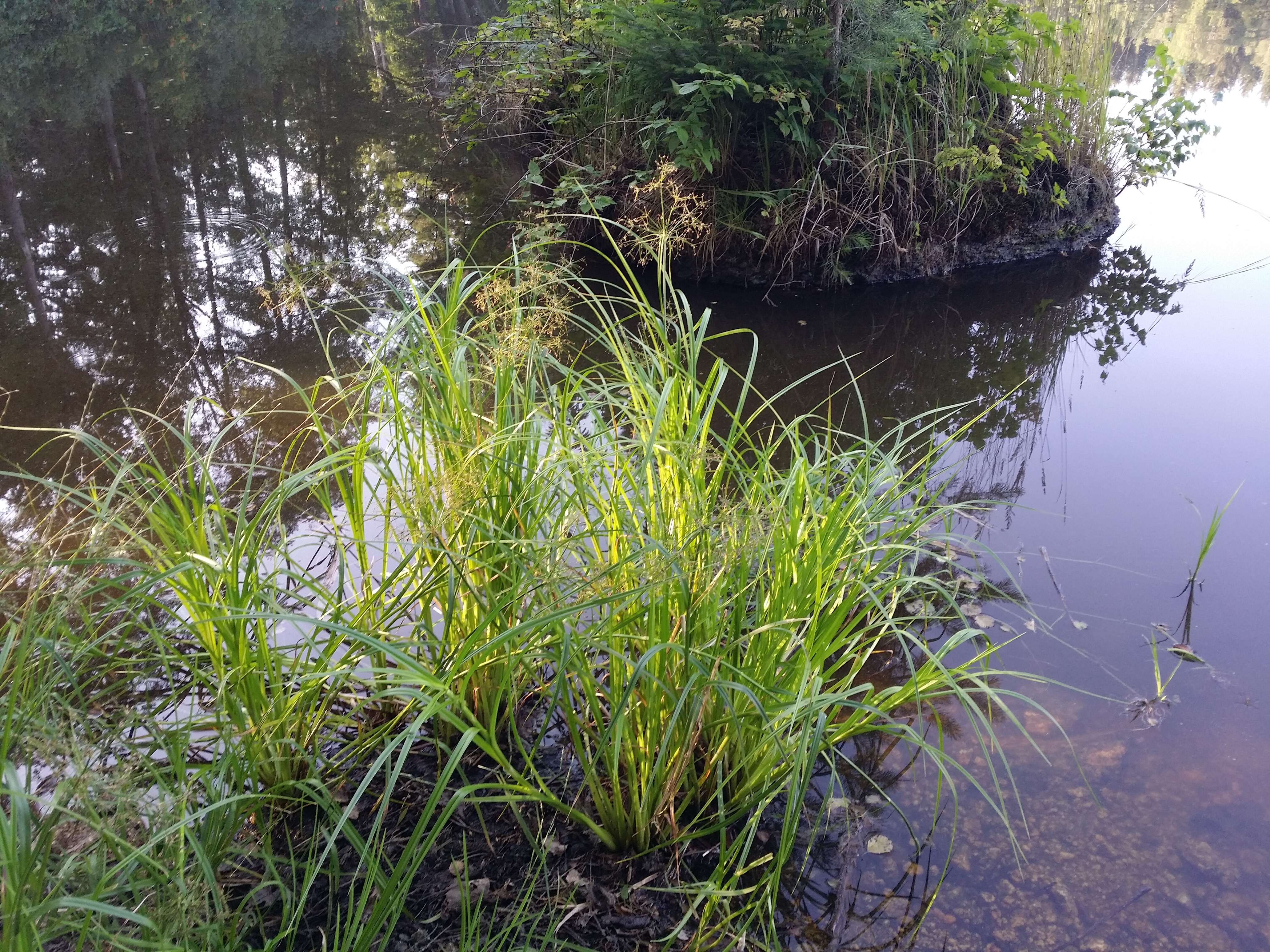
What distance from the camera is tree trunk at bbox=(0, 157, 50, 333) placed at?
4102 millimetres

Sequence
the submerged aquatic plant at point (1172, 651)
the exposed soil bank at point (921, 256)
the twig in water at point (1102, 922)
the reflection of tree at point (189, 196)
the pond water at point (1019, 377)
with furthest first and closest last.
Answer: the exposed soil bank at point (921, 256), the reflection of tree at point (189, 196), the submerged aquatic plant at point (1172, 651), the pond water at point (1019, 377), the twig in water at point (1102, 922)

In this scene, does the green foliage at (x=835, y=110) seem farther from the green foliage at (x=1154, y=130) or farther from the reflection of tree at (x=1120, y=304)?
the reflection of tree at (x=1120, y=304)

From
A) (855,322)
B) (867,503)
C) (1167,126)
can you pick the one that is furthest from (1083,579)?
(1167,126)

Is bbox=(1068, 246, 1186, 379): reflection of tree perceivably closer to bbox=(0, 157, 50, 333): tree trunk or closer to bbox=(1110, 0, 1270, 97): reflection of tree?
bbox=(1110, 0, 1270, 97): reflection of tree

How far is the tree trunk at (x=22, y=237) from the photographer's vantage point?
410 cm

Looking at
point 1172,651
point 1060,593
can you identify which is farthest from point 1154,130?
point 1172,651

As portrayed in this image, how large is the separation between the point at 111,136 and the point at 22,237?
226 centimetres

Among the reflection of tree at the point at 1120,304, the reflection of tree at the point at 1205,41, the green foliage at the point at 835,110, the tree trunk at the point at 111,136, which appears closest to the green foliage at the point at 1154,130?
the green foliage at the point at 835,110

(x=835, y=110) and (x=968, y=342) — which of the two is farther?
(x=835, y=110)

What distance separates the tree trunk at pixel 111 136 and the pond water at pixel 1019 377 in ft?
0.16

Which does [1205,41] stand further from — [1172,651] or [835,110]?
[1172,651]

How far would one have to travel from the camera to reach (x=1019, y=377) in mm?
3932

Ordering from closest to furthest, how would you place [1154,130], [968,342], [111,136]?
[968,342]
[1154,130]
[111,136]

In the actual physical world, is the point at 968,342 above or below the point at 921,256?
below
